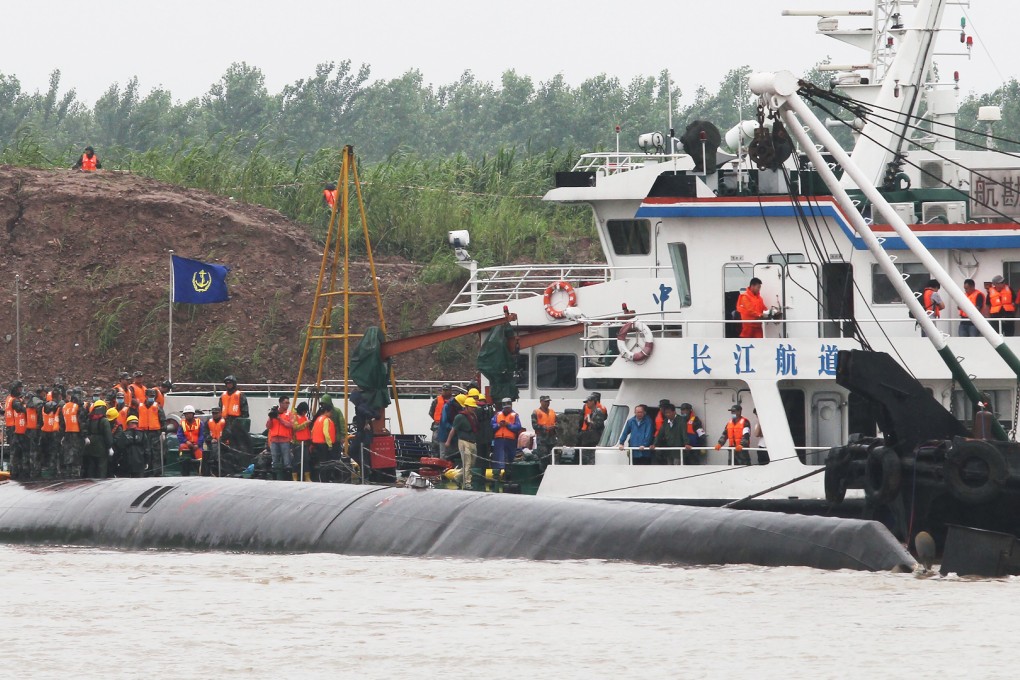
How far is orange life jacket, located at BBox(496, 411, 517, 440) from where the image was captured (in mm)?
27359

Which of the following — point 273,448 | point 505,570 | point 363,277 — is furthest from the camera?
point 363,277

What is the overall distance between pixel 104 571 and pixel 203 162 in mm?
36316

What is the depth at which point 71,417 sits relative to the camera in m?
29.2

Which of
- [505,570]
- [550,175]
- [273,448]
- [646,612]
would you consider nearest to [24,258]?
[550,175]

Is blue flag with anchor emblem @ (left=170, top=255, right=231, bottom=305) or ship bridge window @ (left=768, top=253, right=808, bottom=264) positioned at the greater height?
blue flag with anchor emblem @ (left=170, top=255, right=231, bottom=305)

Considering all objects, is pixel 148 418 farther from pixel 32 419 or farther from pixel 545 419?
pixel 545 419

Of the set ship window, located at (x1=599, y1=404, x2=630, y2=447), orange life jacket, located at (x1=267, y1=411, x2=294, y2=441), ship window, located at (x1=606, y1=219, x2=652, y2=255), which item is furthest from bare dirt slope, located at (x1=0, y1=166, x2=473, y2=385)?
ship window, located at (x1=599, y1=404, x2=630, y2=447)

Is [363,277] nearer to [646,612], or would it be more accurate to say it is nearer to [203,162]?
[203,162]

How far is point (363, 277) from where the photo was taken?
52.2 meters

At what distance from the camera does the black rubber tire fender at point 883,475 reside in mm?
20484

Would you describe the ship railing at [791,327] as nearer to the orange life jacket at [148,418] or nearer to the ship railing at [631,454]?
the ship railing at [631,454]

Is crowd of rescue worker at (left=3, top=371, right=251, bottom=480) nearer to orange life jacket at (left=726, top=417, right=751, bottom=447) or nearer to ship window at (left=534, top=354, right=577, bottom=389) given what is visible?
ship window at (left=534, top=354, right=577, bottom=389)

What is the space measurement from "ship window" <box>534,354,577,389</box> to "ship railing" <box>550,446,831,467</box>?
282 inches

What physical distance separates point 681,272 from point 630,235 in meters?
6.01
